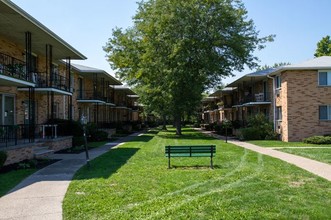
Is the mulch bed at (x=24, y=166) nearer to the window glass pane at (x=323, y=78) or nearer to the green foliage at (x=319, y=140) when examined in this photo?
the green foliage at (x=319, y=140)

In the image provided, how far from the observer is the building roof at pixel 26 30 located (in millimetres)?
15056

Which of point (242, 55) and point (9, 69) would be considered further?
point (242, 55)

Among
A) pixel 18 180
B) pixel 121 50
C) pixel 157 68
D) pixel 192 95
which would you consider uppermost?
pixel 121 50

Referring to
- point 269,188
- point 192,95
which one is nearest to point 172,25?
point 192,95

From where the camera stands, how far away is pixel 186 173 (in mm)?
12000

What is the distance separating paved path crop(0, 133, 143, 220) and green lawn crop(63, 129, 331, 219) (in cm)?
28

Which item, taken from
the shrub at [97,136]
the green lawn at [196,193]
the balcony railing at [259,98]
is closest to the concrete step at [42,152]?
the green lawn at [196,193]

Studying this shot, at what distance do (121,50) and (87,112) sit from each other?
29.8 ft

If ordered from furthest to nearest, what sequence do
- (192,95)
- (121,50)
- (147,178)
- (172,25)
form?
(121,50)
(192,95)
(172,25)
(147,178)

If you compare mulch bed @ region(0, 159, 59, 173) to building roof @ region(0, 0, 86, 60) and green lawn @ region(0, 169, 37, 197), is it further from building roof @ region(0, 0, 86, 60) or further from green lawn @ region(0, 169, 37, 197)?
building roof @ region(0, 0, 86, 60)

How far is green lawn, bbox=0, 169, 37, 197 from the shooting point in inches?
388

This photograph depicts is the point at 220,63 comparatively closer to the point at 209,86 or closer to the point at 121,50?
the point at 209,86

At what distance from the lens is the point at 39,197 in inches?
345

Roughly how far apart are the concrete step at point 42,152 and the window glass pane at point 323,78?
19.9 metres
